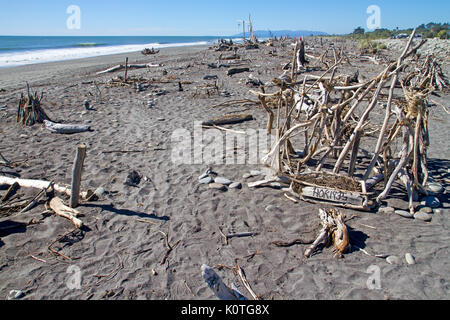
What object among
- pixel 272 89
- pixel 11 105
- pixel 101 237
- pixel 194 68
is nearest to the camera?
pixel 101 237

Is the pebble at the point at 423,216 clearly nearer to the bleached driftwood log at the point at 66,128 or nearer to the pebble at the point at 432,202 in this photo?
the pebble at the point at 432,202

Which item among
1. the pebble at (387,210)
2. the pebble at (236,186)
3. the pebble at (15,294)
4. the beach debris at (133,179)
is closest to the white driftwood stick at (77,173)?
the beach debris at (133,179)

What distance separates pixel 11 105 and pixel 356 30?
3889 inches

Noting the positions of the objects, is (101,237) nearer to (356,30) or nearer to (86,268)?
(86,268)

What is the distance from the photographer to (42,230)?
3.43 metres

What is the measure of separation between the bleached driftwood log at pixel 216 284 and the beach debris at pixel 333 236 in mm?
1070

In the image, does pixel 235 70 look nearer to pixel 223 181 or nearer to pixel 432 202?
pixel 223 181

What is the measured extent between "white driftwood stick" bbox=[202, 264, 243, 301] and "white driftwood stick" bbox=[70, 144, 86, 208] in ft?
8.29

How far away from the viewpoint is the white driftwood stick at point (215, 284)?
6.76ft

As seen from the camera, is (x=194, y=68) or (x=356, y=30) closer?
(x=194, y=68)

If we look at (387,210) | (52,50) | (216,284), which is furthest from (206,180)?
(52,50)
